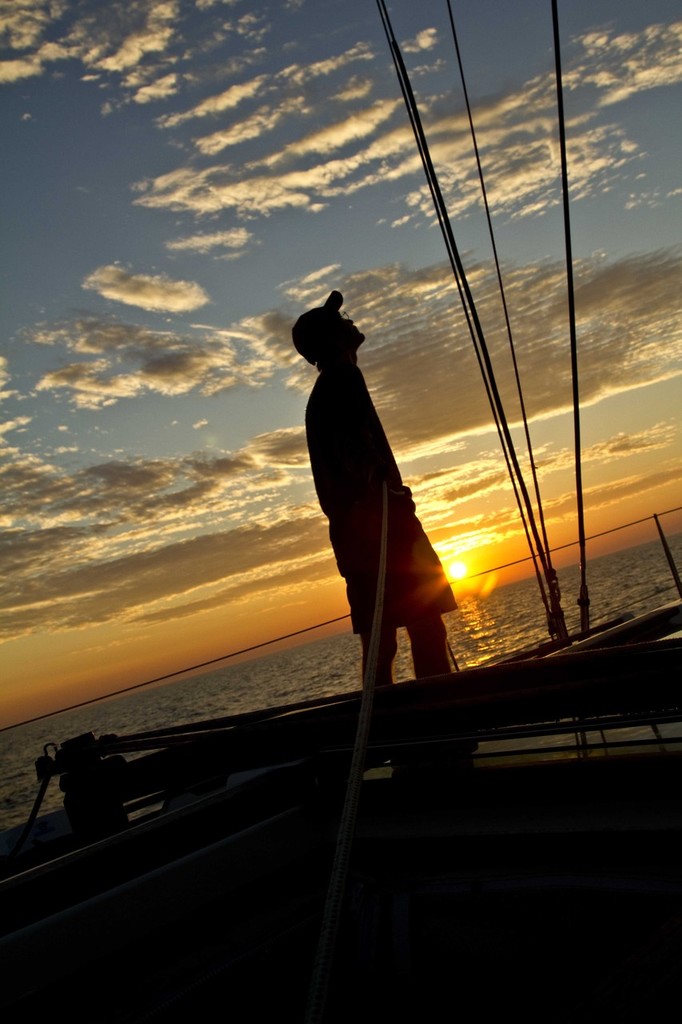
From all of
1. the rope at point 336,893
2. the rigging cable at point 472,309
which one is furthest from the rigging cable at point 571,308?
the rope at point 336,893

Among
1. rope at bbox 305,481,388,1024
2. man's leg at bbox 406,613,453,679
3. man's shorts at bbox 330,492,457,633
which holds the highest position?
man's shorts at bbox 330,492,457,633

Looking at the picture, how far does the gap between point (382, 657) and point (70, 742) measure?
3.60 feet

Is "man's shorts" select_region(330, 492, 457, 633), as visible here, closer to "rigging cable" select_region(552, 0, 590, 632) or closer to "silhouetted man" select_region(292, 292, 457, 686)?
"silhouetted man" select_region(292, 292, 457, 686)

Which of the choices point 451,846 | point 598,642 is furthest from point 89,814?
point 598,642

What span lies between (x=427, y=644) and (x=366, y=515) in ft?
1.72

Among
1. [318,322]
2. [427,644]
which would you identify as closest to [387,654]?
[427,644]

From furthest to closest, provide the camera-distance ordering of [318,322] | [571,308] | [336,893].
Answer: [571,308]
[318,322]
[336,893]

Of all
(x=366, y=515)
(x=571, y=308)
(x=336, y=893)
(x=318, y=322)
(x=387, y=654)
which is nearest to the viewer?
(x=336, y=893)

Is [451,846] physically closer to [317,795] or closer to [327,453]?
[317,795]

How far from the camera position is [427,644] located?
2.59 meters

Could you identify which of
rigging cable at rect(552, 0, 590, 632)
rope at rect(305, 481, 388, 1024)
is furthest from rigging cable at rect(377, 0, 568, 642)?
rope at rect(305, 481, 388, 1024)

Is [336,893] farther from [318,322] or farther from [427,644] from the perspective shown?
[318,322]

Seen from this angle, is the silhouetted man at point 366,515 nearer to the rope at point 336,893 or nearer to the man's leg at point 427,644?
the man's leg at point 427,644

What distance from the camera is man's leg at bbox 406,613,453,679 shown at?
2.59 m
